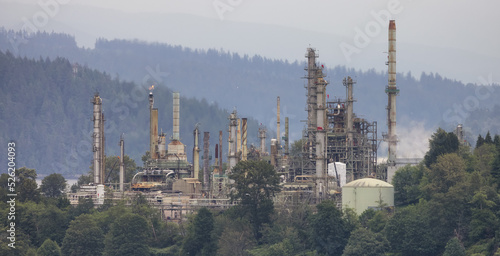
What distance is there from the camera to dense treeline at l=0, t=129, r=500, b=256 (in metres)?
82.6

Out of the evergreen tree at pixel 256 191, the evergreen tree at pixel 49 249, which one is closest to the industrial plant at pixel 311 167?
the evergreen tree at pixel 256 191

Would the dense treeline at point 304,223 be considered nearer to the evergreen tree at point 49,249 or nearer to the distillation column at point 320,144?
the evergreen tree at point 49,249

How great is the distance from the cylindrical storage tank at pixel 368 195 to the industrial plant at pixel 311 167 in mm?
53

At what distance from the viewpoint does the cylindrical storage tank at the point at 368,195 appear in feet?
311

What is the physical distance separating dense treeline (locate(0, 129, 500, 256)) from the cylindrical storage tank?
0.95 metres

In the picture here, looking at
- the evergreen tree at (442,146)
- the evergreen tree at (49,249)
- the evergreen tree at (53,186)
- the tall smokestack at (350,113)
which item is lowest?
the evergreen tree at (49,249)

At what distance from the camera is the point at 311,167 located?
11419cm

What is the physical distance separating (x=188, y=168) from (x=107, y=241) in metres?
36.8

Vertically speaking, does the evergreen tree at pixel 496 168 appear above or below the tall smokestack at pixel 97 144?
below

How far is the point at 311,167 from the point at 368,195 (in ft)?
64.9

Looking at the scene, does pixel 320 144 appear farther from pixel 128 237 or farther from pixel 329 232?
pixel 128 237

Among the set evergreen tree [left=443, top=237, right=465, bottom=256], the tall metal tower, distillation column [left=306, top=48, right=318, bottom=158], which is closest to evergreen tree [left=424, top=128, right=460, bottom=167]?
evergreen tree [left=443, top=237, right=465, bottom=256]

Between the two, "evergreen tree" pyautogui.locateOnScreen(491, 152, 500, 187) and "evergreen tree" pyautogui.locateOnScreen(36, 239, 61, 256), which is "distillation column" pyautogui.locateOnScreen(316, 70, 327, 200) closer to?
"evergreen tree" pyautogui.locateOnScreen(491, 152, 500, 187)

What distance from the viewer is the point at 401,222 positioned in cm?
8400
